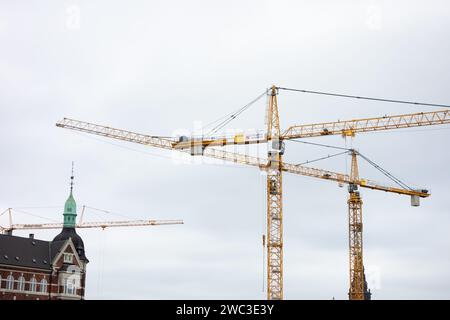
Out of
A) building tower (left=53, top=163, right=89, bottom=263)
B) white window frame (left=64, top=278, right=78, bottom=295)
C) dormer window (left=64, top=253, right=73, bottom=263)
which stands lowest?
white window frame (left=64, top=278, right=78, bottom=295)

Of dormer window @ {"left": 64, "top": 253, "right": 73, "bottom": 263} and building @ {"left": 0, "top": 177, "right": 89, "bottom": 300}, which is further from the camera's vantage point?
dormer window @ {"left": 64, "top": 253, "right": 73, "bottom": 263}

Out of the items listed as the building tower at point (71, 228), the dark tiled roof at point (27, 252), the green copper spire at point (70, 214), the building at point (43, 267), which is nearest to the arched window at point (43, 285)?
the building at point (43, 267)

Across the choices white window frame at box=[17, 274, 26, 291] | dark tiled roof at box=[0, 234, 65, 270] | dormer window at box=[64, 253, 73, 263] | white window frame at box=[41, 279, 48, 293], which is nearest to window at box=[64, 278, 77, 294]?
dormer window at box=[64, 253, 73, 263]

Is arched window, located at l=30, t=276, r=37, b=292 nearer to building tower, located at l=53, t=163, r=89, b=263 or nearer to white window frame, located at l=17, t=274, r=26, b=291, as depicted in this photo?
white window frame, located at l=17, t=274, r=26, b=291

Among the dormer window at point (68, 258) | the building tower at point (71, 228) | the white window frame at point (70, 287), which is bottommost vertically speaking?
the white window frame at point (70, 287)

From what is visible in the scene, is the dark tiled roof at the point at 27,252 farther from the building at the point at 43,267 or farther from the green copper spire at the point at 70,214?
the green copper spire at the point at 70,214

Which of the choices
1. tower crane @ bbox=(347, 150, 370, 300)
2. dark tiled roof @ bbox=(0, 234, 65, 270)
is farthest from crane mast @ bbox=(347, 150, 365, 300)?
dark tiled roof @ bbox=(0, 234, 65, 270)

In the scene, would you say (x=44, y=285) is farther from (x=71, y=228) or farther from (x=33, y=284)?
(x=71, y=228)

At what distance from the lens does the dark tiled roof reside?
124750 millimetres

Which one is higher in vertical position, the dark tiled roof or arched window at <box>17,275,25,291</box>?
the dark tiled roof

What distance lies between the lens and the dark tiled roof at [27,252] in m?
125
